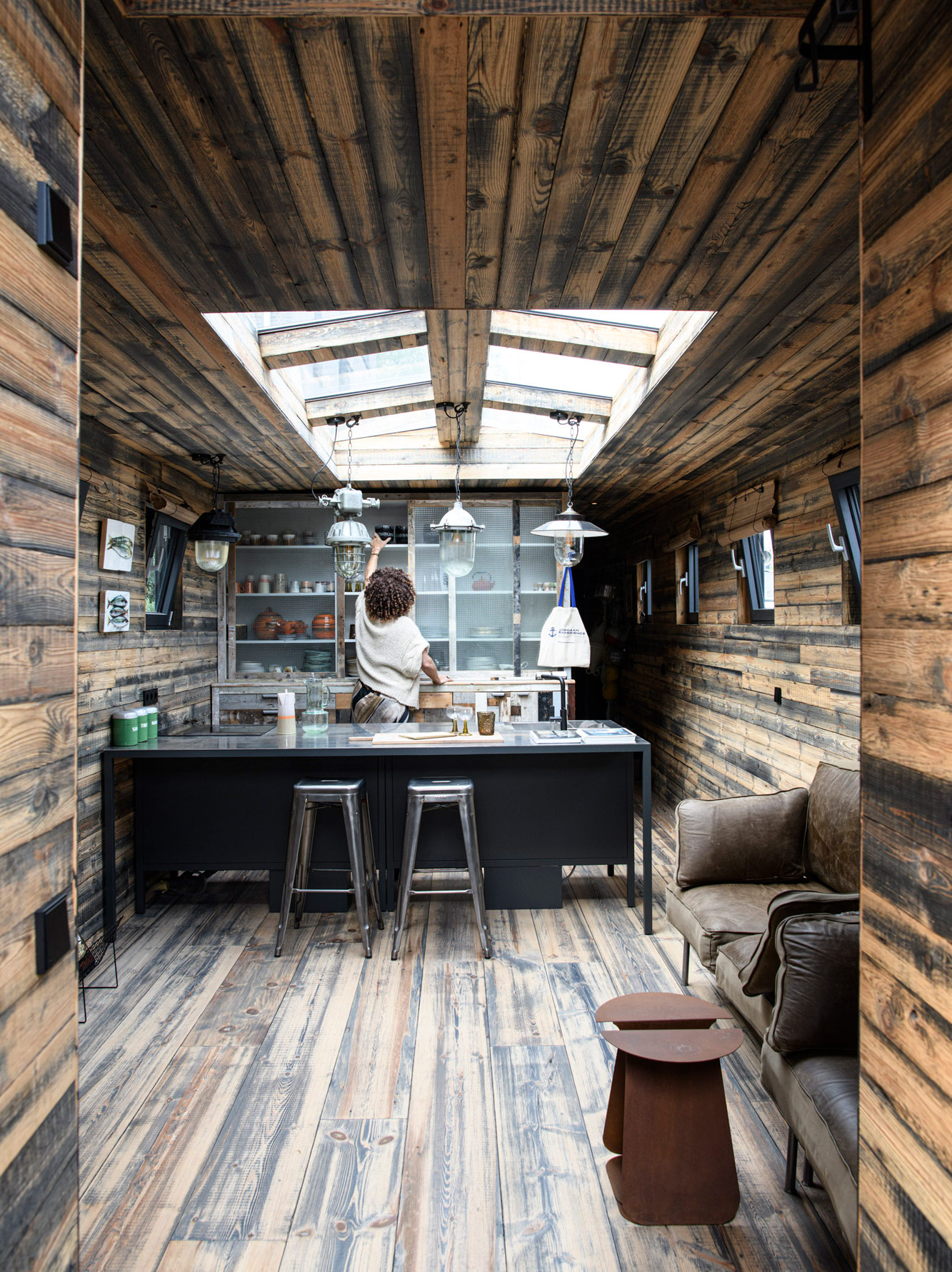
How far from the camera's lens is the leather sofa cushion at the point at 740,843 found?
3139 mm

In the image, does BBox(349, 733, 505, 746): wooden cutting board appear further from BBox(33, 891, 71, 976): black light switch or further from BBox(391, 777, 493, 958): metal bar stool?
BBox(33, 891, 71, 976): black light switch

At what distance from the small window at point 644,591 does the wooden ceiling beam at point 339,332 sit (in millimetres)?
4822

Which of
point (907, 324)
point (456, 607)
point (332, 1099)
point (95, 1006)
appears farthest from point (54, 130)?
point (456, 607)

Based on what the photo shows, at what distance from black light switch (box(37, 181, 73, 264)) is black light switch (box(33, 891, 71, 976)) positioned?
100cm

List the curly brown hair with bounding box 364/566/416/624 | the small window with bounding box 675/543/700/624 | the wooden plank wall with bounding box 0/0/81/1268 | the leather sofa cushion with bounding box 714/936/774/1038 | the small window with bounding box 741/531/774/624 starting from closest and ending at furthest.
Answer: the wooden plank wall with bounding box 0/0/81/1268
the leather sofa cushion with bounding box 714/936/774/1038
the small window with bounding box 741/531/774/624
the curly brown hair with bounding box 364/566/416/624
the small window with bounding box 675/543/700/624

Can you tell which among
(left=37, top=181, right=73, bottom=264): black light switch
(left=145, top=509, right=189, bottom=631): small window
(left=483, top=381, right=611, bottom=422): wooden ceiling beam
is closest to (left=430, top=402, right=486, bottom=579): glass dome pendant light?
(left=483, top=381, right=611, bottom=422): wooden ceiling beam

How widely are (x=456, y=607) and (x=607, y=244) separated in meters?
4.28

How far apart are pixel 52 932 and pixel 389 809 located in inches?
112

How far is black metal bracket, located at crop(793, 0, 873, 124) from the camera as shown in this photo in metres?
1.18

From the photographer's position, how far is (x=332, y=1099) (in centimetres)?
239

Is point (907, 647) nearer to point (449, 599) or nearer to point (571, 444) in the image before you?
point (571, 444)

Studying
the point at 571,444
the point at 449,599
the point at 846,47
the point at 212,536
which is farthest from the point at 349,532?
the point at 846,47

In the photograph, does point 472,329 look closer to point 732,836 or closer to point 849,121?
point 849,121

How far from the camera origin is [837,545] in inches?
139
